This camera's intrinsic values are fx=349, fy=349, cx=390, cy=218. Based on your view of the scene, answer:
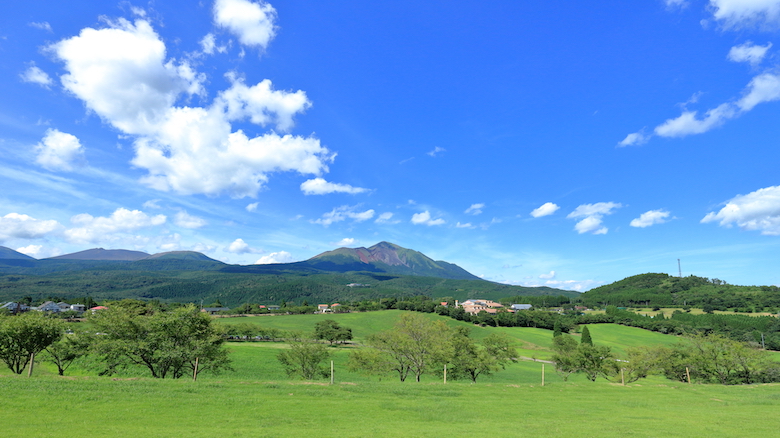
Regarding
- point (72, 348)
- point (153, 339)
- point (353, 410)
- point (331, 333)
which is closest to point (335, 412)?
point (353, 410)

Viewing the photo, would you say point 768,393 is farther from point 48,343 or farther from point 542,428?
point 48,343

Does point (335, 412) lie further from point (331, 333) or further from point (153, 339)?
point (331, 333)

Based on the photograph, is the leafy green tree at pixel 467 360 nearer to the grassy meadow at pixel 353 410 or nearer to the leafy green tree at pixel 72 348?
the grassy meadow at pixel 353 410

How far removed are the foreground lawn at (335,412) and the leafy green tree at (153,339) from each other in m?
11.9

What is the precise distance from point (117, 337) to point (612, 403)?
4702 centimetres

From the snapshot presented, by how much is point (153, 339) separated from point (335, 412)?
81.9ft

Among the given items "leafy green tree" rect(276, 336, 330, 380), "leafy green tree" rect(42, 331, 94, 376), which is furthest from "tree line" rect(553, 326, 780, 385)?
"leafy green tree" rect(42, 331, 94, 376)

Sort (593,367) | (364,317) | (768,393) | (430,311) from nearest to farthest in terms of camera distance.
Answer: (768,393) → (593,367) → (364,317) → (430,311)

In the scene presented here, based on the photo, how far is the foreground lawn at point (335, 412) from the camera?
15773 mm

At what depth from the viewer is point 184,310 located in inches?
1462

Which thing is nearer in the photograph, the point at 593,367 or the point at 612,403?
the point at 612,403

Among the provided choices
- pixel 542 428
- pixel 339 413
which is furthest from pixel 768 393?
pixel 339 413

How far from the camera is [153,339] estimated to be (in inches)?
1371

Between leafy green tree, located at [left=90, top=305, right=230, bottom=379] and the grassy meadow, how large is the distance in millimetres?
10119
